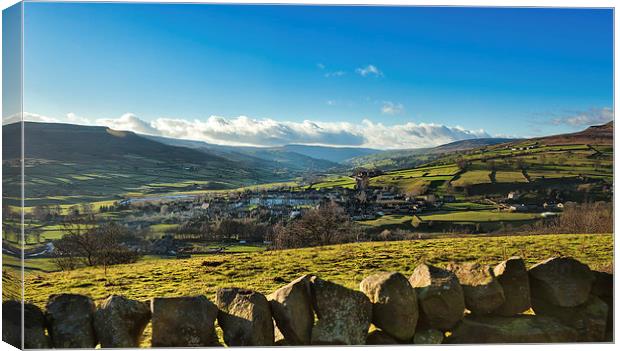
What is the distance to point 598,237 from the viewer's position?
936 cm

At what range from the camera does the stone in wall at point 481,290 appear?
759cm

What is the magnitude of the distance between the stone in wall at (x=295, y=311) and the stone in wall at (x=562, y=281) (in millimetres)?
3384

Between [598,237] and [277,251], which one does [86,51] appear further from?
[598,237]

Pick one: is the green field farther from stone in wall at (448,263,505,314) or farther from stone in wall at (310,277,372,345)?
stone in wall at (310,277,372,345)

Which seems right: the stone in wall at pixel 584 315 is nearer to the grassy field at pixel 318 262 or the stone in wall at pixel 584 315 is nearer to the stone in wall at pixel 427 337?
the grassy field at pixel 318 262

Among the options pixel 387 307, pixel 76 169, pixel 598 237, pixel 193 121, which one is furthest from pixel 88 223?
pixel 598 237

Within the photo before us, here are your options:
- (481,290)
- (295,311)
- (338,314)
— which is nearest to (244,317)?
(295,311)

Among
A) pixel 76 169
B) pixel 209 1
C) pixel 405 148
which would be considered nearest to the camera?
pixel 209 1

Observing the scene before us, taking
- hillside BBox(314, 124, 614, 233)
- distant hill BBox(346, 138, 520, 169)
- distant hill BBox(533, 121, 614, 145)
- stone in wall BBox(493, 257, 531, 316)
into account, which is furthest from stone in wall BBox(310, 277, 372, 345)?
distant hill BBox(533, 121, 614, 145)

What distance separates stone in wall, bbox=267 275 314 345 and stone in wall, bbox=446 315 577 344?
6.84ft

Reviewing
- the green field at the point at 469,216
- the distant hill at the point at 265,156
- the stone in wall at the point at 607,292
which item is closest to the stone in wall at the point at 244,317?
the distant hill at the point at 265,156

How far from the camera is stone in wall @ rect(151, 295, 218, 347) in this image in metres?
7.04

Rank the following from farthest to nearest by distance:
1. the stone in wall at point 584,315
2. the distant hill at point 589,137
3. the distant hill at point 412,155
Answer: the distant hill at point 412,155, the distant hill at point 589,137, the stone in wall at point 584,315

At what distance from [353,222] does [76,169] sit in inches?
190
